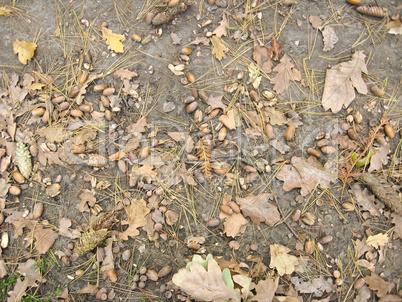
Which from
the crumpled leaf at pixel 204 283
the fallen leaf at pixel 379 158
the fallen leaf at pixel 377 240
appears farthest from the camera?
the fallen leaf at pixel 379 158

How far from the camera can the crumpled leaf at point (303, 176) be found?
7.83 ft

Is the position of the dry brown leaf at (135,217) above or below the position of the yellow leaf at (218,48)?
below

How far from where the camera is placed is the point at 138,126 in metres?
2.50

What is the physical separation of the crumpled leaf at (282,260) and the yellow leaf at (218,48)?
1.69 meters

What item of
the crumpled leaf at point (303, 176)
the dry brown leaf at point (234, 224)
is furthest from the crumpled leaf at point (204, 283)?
the crumpled leaf at point (303, 176)

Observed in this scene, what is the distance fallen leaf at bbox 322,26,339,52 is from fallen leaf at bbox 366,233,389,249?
5.55 ft

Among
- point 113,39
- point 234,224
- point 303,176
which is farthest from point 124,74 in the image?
point 303,176

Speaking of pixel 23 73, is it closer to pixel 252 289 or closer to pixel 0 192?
pixel 0 192

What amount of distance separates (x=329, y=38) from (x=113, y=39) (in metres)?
2.00

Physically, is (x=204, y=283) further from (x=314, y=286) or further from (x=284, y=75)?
(x=284, y=75)

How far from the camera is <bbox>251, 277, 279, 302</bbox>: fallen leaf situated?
7.07ft

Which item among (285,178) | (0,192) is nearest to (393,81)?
(285,178)

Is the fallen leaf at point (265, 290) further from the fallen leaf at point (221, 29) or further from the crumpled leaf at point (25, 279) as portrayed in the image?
the fallen leaf at point (221, 29)

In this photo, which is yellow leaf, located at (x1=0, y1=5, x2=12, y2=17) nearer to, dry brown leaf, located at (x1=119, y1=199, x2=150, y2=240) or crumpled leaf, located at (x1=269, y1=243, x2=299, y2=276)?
dry brown leaf, located at (x1=119, y1=199, x2=150, y2=240)
